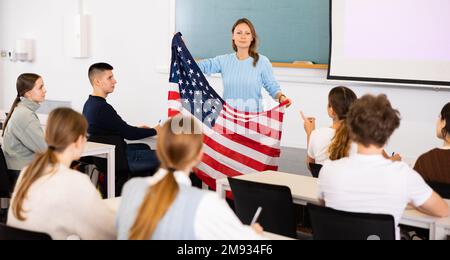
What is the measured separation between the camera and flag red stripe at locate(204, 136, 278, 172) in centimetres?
498

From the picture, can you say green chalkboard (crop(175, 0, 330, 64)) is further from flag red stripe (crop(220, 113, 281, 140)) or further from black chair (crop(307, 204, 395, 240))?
black chair (crop(307, 204, 395, 240))

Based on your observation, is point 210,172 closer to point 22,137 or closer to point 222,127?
point 222,127

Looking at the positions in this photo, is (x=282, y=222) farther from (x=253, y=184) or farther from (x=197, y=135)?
(x=197, y=135)

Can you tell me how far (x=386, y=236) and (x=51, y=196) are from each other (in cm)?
132

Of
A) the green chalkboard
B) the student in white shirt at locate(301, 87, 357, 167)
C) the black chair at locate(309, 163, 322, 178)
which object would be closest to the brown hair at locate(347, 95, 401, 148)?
the student in white shirt at locate(301, 87, 357, 167)

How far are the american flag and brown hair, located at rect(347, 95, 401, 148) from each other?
2447mm

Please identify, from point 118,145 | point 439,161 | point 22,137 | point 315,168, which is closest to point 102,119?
point 118,145

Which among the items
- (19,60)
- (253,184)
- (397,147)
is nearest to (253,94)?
(397,147)

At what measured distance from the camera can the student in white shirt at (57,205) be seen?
2.29 metres

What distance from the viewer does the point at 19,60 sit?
8617 millimetres

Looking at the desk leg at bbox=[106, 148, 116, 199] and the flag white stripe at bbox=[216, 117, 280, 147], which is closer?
the desk leg at bbox=[106, 148, 116, 199]

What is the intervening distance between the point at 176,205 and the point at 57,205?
61 centimetres

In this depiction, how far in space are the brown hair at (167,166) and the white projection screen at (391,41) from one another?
3.61 metres

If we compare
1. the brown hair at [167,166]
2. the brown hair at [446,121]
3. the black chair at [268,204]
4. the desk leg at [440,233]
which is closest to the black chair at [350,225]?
the desk leg at [440,233]
